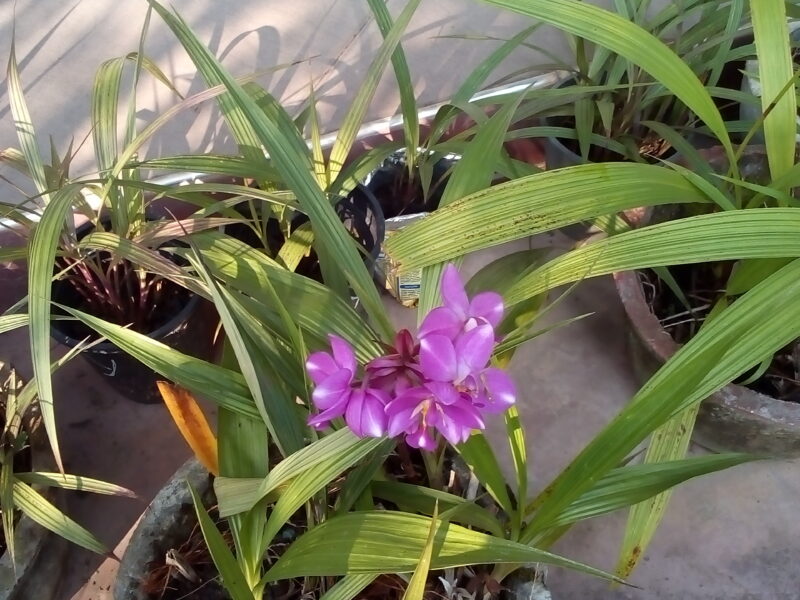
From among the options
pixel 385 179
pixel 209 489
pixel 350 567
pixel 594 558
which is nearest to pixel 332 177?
pixel 385 179

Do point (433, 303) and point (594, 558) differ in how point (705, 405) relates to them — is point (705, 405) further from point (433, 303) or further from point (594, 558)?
point (433, 303)

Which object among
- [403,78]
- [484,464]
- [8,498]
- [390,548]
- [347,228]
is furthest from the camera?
[347,228]

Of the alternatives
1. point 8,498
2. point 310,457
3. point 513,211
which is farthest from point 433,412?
point 8,498

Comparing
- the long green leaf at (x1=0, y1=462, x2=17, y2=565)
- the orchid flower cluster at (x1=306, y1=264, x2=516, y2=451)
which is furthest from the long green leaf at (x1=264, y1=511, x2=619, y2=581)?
the long green leaf at (x1=0, y1=462, x2=17, y2=565)

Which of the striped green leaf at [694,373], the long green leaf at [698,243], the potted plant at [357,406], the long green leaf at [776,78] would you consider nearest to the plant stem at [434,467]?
the potted plant at [357,406]

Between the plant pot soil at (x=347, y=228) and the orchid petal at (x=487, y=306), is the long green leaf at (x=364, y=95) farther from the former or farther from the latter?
the orchid petal at (x=487, y=306)

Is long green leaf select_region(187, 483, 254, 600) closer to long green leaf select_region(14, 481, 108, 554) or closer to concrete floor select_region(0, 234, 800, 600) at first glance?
long green leaf select_region(14, 481, 108, 554)

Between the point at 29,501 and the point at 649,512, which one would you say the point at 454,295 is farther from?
the point at 29,501
